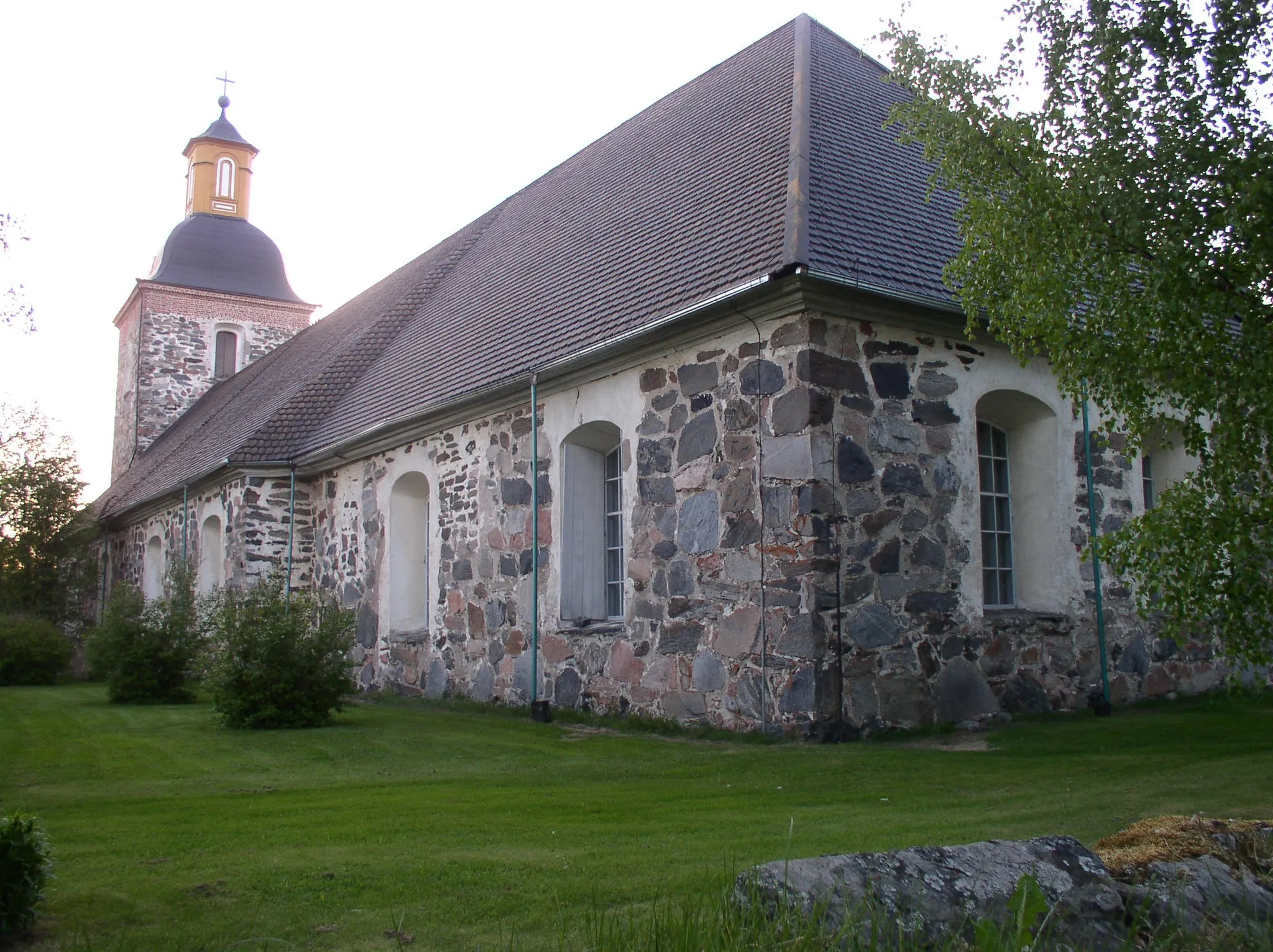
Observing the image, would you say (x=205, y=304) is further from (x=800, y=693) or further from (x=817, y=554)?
(x=800, y=693)

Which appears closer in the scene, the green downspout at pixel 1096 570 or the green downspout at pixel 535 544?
the green downspout at pixel 1096 570

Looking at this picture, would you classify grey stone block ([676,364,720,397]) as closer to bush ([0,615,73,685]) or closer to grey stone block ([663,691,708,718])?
grey stone block ([663,691,708,718])

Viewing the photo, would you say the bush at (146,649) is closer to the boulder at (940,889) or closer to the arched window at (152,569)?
the arched window at (152,569)

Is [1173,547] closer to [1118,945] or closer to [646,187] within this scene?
[1118,945]

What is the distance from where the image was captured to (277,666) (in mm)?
10516

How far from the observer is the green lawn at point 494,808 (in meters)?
3.91

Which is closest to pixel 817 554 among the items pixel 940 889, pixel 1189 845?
pixel 1189 845

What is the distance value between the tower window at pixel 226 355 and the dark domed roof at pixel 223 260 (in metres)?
1.27

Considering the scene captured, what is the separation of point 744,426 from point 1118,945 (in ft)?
21.3

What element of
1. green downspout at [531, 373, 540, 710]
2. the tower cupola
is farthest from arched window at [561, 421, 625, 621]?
the tower cupola

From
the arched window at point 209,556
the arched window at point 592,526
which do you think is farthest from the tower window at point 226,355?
the arched window at point 592,526

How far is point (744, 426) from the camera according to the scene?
913 centimetres

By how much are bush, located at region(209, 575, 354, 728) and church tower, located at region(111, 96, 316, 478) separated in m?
21.4

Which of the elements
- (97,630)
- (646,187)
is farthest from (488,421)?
(97,630)
